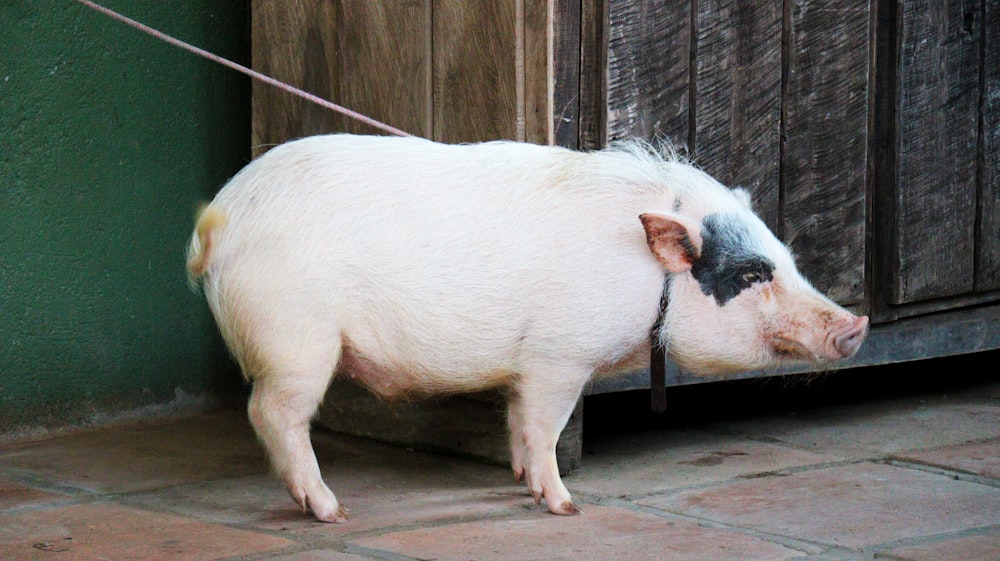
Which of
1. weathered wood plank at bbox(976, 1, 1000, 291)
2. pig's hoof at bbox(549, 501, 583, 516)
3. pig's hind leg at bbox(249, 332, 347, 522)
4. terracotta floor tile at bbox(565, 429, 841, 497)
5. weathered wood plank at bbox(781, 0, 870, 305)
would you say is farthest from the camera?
weathered wood plank at bbox(976, 1, 1000, 291)

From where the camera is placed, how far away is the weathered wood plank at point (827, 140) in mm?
4551

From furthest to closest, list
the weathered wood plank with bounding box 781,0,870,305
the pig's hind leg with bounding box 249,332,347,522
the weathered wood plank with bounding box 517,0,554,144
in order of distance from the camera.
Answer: the weathered wood plank with bounding box 781,0,870,305 < the weathered wood plank with bounding box 517,0,554,144 < the pig's hind leg with bounding box 249,332,347,522

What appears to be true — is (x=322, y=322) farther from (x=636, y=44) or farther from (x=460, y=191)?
A: (x=636, y=44)

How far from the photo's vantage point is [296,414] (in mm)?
3447

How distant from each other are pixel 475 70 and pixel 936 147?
181cm

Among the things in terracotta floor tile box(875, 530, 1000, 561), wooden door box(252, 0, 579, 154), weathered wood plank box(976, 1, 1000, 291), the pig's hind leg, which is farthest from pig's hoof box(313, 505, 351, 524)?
weathered wood plank box(976, 1, 1000, 291)

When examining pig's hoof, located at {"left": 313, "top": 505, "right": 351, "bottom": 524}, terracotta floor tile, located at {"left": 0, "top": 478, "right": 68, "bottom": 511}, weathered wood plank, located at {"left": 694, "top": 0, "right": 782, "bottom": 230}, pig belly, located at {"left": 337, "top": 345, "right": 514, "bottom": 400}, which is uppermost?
weathered wood plank, located at {"left": 694, "top": 0, "right": 782, "bottom": 230}

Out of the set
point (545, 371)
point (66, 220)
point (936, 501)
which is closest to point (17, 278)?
point (66, 220)

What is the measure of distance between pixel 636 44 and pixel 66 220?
1.91 metres

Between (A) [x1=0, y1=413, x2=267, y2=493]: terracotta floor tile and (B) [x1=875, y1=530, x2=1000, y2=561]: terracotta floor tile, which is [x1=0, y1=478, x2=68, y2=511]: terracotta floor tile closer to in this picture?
(A) [x1=0, y1=413, x2=267, y2=493]: terracotta floor tile

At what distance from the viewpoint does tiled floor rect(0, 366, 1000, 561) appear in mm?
3295

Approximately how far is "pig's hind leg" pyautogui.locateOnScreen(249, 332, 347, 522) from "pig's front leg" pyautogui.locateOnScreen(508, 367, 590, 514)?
51 cm

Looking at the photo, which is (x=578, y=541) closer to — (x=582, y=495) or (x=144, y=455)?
(x=582, y=495)

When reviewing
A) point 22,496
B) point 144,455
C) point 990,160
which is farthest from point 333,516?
point 990,160
